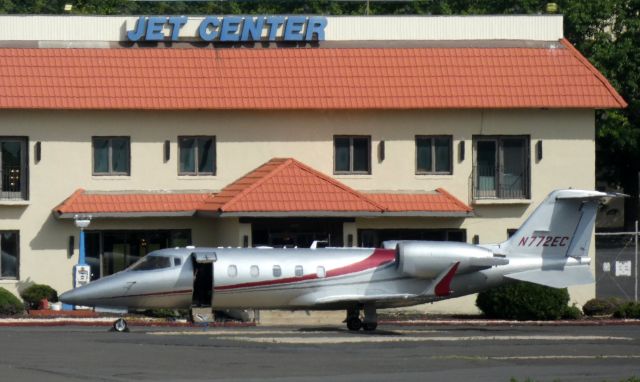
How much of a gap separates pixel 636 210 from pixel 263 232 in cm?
3809

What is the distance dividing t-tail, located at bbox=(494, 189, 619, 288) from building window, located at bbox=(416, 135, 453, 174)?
10.1 meters

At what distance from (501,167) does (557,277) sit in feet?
37.1

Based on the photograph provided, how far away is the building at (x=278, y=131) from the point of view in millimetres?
51062

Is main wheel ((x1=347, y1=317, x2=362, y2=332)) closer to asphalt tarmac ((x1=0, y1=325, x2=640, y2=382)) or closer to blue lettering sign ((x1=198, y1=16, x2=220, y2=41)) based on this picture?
asphalt tarmac ((x1=0, y1=325, x2=640, y2=382))

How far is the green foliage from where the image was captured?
1919 inches

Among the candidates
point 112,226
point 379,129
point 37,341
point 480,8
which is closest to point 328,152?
point 379,129

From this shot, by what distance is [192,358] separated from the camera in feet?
103

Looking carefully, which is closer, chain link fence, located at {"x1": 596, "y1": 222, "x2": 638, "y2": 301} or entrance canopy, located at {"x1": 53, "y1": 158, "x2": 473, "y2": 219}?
entrance canopy, located at {"x1": 53, "y1": 158, "x2": 473, "y2": 219}

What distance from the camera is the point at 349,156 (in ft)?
175

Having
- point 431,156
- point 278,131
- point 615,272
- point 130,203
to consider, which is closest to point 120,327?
point 130,203

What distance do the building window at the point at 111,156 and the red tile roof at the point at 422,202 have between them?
806cm

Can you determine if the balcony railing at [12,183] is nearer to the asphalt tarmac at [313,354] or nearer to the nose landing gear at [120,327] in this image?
the asphalt tarmac at [313,354]

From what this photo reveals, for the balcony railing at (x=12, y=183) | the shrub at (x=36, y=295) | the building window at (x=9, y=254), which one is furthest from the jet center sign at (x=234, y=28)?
the shrub at (x=36, y=295)

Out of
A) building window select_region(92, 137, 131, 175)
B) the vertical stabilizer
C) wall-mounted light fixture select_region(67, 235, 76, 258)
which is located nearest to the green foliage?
the vertical stabilizer
